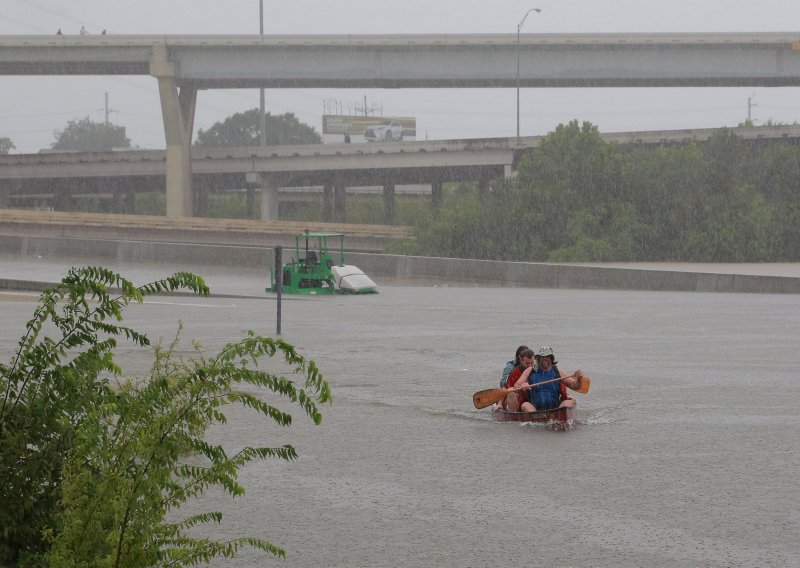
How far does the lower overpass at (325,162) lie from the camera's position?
76.2 metres

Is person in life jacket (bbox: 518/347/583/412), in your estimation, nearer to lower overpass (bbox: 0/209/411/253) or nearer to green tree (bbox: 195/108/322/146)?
lower overpass (bbox: 0/209/411/253)

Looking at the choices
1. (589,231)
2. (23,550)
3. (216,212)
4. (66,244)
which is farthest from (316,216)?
(23,550)

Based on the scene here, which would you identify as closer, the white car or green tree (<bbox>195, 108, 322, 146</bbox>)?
the white car

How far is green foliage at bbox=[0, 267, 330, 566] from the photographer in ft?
15.5

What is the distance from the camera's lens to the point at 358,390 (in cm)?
1362

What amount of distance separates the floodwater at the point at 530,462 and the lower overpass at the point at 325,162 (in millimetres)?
56877

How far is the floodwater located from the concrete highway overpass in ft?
171

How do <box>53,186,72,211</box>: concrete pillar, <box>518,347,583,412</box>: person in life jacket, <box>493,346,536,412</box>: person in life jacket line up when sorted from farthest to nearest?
1. <box>53,186,72,211</box>: concrete pillar
2. <box>493,346,536,412</box>: person in life jacket
3. <box>518,347,583,412</box>: person in life jacket

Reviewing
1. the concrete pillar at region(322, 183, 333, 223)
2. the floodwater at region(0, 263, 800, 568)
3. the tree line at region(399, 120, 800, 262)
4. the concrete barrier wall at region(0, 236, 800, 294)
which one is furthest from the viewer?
the concrete pillar at region(322, 183, 333, 223)

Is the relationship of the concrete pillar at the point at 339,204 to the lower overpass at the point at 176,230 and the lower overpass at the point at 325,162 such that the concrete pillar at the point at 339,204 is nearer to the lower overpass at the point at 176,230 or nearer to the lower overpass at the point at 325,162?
the lower overpass at the point at 325,162

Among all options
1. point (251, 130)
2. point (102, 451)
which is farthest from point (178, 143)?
point (251, 130)

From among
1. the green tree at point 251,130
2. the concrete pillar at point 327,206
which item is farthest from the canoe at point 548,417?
the green tree at point 251,130

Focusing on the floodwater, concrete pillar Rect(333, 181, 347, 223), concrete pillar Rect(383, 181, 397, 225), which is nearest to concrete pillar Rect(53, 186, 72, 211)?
concrete pillar Rect(333, 181, 347, 223)

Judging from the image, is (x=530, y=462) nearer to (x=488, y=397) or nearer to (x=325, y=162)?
(x=488, y=397)
